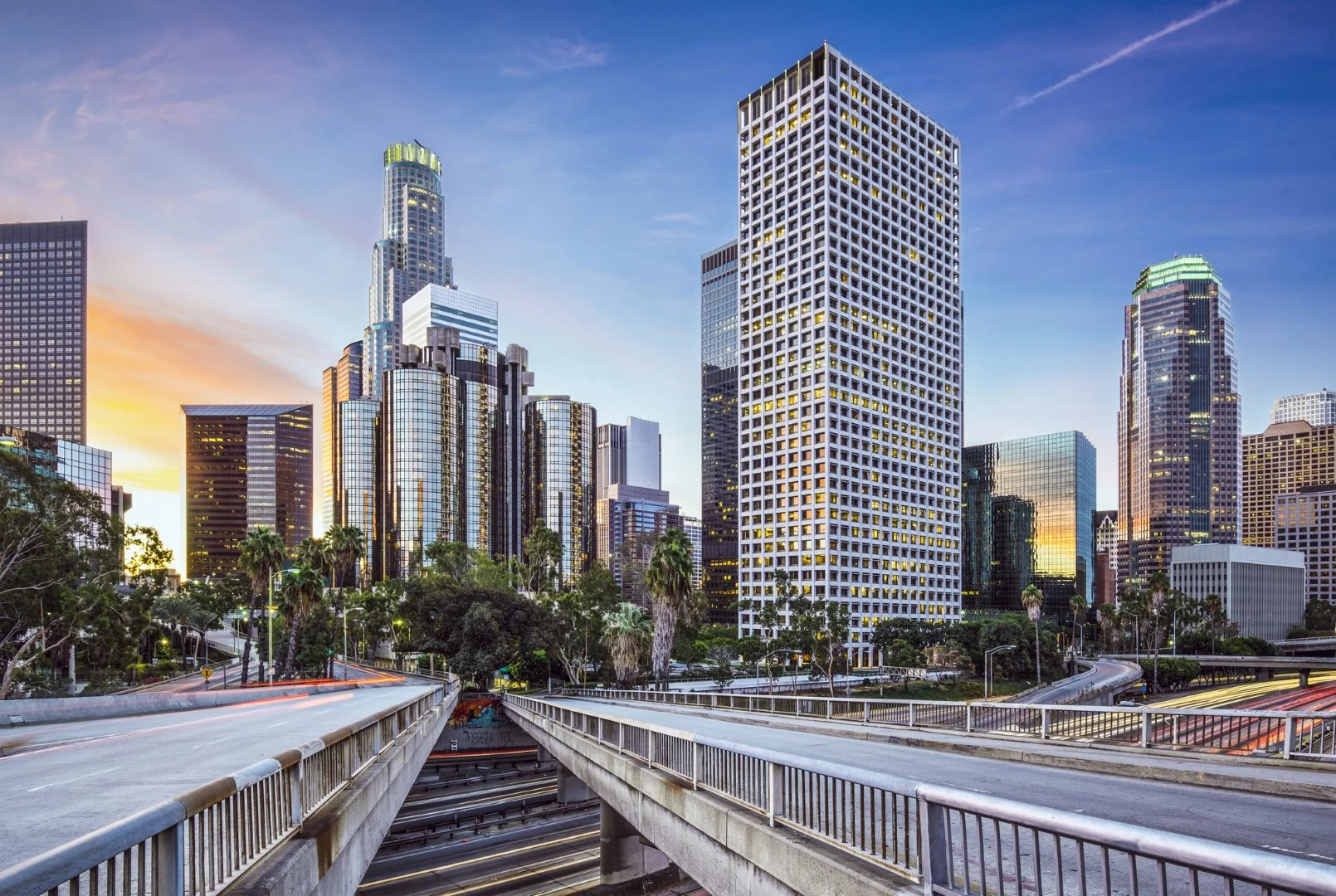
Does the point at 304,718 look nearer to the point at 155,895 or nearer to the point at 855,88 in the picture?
the point at 155,895

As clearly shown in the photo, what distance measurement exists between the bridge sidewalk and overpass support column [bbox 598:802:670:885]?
1262cm

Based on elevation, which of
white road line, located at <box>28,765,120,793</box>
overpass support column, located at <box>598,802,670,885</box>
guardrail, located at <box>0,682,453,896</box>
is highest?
guardrail, located at <box>0,682,453,896</box>

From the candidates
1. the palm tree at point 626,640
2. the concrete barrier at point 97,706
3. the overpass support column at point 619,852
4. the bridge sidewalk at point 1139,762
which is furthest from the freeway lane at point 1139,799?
the palm tree at point 626,640

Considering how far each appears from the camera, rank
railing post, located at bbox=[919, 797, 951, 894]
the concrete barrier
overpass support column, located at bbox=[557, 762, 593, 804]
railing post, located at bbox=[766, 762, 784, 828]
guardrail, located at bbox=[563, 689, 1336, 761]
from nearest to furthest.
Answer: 1. railing post, located at bbox=[919, 797, 951, 894]
2. railing post, located at bbox=[766, 762, 784, 828]
3. guardrail, located at bbox=[563, 689, 1336, 761]
4. the concrete barrier
5. overpass support column, located at bbox=[557, 762, 593, 804]

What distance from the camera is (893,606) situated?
135375 mm

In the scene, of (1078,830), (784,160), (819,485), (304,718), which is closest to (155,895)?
(1078,830)

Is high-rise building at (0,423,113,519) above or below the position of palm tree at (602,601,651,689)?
above

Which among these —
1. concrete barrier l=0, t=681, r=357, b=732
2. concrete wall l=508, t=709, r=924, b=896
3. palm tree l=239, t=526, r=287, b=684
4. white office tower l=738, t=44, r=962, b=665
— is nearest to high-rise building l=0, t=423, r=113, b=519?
palm tree l=239, t=526, r=287, b=684

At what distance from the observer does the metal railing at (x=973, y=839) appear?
11.3 feet

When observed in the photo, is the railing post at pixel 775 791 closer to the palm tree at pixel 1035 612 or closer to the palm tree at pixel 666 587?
the palm tree at pixel 666 587

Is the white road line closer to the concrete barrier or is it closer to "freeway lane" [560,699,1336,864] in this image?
the concrete barrier

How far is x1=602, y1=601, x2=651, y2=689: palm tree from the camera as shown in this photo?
203ft

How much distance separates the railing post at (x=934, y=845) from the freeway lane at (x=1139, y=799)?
2.72 m

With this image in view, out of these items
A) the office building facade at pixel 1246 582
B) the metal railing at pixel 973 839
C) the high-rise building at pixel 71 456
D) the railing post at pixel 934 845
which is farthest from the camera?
the office building facade at pixel 1246 582
